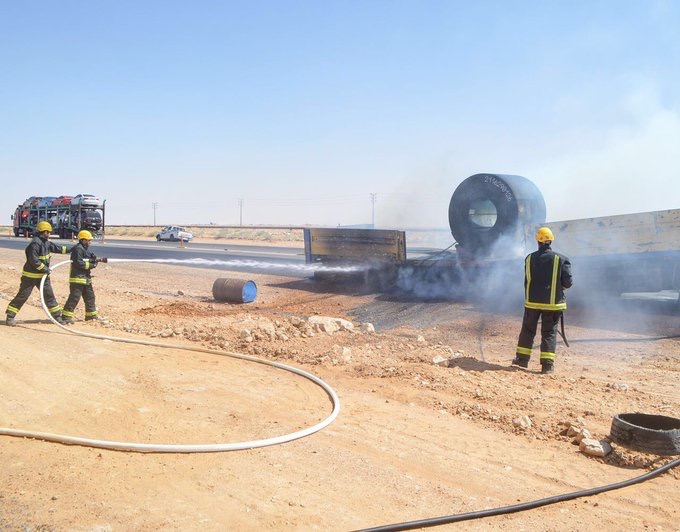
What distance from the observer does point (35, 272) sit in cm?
1076

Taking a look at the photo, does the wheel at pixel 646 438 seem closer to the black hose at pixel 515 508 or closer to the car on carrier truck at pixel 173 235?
the black hose at pixel 515 508

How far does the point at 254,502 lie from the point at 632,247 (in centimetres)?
967

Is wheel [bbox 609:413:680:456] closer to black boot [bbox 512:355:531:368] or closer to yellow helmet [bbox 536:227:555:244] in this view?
black boot [bbox 512:355:531:368]

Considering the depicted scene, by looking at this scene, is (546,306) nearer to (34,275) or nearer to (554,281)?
(554,281)

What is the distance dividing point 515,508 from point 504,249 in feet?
34.9

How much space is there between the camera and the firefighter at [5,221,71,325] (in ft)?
34.5

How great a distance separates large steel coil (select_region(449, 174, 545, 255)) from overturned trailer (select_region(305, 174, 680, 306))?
2cm

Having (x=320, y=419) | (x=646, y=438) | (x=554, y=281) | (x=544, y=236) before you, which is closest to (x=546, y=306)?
(x=554, y=281)

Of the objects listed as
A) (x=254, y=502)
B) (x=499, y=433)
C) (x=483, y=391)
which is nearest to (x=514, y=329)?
(x=483, y=391)

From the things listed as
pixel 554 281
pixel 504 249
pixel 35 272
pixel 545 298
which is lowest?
pixel 545 298

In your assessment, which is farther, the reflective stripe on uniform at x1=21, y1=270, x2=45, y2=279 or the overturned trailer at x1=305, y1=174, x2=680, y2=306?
the overturned trailer at x1=305, y1=174, x2=680, y2=306

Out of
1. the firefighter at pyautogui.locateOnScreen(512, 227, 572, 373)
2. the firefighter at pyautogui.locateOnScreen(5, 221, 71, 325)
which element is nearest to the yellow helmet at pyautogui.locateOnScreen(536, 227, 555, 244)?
the firefighter at pyautogui.locateOnScreen(512, 227, 572, 373)

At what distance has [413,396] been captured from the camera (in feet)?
22.4

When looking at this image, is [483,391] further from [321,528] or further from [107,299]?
[107,299]
